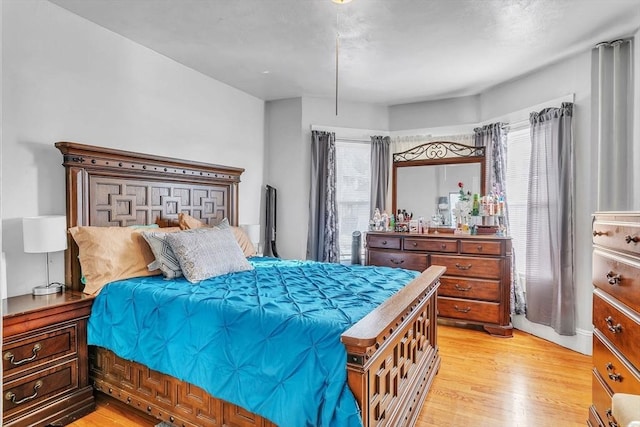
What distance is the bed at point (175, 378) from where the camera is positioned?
1.67 metres

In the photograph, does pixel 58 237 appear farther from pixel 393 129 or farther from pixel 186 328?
pixel 393 129

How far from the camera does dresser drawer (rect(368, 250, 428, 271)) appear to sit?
411 centimetres

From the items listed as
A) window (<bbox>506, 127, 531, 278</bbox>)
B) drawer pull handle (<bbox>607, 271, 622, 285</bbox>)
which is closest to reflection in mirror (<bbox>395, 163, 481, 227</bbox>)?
window (<bbox>506, 127, 531, 278</bbox>)

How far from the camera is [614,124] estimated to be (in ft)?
10.1

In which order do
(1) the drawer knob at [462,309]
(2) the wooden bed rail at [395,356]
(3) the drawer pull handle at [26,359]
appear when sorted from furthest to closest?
(1) the drawer knob at [462,309] → (3) the drawer pull handle at [26,359] → (2) the wooden bed rail at [395,356]

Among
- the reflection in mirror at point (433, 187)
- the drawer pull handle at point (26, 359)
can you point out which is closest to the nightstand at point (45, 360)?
the drawer pull handle at point (26, 359)

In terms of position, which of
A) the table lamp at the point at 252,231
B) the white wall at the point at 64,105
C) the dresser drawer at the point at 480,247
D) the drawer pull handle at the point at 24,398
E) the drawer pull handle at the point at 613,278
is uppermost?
the white wall at the point at 64,105

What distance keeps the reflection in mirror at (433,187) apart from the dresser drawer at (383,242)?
0.56 metres

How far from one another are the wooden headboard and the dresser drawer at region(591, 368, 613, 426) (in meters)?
3.20

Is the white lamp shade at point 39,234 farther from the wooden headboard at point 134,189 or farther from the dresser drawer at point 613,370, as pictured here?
the dresser drawer at point 613,370

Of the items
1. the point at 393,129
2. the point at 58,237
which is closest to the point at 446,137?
the point at 393,129

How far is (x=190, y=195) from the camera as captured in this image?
140 inches

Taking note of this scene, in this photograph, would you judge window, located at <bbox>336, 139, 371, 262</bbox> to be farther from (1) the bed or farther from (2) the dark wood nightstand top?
(2) the dark wood nightstand top

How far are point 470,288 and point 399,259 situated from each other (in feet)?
2.56
